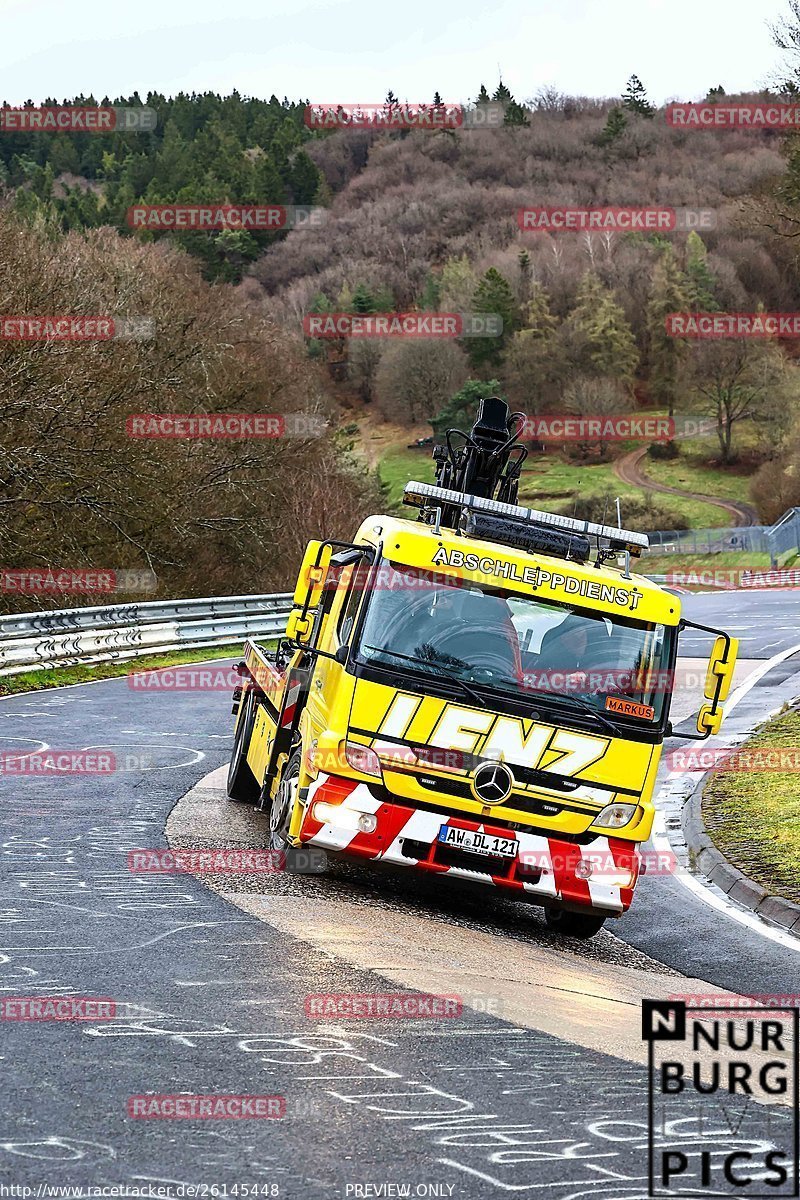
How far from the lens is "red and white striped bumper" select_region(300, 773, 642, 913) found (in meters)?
9.38

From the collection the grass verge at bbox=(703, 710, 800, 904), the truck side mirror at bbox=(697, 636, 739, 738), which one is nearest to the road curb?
the grass verge at bbox=(703, 710, 800, 904)

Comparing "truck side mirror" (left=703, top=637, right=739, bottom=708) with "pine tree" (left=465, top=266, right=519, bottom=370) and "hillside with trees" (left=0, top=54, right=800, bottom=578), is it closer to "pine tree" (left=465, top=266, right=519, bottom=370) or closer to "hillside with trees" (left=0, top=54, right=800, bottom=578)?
"hillside with trees" (left=0, top=54, right=800, bottom=578)

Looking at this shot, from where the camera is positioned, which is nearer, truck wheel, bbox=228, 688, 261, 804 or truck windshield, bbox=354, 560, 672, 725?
truck windshield, bbox=354, 560, 672, 725

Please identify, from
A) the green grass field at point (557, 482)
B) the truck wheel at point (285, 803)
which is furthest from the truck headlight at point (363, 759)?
the green grass field at point (557, 482)

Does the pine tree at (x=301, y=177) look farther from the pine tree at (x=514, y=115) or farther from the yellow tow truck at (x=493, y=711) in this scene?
the yellow tow truck at (x=493, y=711)

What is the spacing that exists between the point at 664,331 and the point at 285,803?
4499 inches

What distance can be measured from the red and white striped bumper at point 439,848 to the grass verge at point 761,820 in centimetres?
236

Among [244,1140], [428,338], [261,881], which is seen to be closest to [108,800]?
[261,881]

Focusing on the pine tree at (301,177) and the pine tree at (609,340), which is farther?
the pine tree at (301,177)

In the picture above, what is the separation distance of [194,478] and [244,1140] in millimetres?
34279

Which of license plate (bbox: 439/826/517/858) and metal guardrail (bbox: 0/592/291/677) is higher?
license plate (bbox: 439/826/517/858)

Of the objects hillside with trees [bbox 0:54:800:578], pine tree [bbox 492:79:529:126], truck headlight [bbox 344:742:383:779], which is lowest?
truck headlight [bbox 344:742:383:779]

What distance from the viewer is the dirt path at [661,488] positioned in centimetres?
8838

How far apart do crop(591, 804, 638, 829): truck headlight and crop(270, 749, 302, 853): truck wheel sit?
79.6 inches
